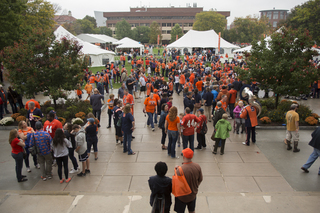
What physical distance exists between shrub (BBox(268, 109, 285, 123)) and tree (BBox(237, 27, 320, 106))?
1000mm

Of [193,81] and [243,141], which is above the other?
[193,81]

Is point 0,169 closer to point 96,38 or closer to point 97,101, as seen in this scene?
point 97,101

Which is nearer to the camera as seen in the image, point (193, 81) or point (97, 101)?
point (97, 101)

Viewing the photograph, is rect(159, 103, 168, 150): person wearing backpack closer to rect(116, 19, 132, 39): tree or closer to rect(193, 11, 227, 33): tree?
rect(193, 11, 227, 33): tree

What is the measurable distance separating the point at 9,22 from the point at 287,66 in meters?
18.0

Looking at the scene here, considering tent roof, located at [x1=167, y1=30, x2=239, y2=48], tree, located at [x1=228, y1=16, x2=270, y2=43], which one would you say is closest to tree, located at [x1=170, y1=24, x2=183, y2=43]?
tree, located at [x1=228, y1=16, x2=270, y2=43]

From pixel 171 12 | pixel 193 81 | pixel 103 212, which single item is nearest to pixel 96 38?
pixel 193 81

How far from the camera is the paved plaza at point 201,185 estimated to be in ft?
18.3

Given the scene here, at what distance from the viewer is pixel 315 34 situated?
108 feet

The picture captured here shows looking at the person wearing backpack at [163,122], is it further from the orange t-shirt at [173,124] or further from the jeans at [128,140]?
the jeans at [128,140]

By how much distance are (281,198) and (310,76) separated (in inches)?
311

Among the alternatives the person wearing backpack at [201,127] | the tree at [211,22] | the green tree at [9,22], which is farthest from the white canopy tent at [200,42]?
the tree at [211,22]

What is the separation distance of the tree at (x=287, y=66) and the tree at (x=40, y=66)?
903cm

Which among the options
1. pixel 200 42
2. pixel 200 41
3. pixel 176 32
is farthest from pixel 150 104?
pixel 176 32
